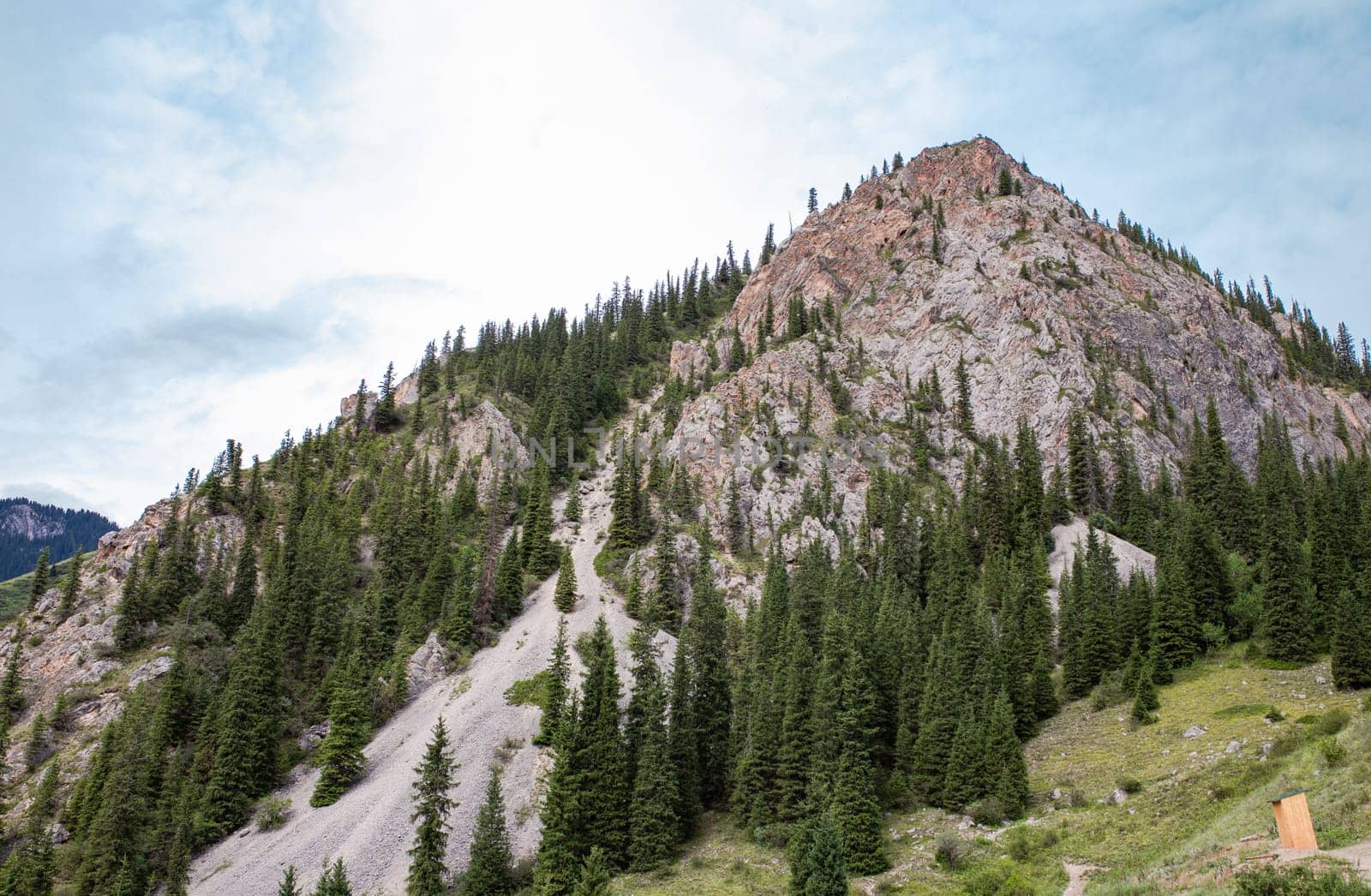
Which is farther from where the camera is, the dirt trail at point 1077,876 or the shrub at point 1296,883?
the dirt trail at point 1077,876

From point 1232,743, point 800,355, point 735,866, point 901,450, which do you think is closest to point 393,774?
point 735,866

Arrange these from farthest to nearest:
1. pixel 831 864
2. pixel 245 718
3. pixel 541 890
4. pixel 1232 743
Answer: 1. pixel 245 718
2. pixel 541 890
3. pixel 1232 743
4. pixel 831 864

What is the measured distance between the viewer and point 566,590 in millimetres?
119938

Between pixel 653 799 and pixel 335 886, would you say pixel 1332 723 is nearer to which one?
pixel 653 799

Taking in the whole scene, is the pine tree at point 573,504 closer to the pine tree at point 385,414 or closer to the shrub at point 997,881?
the pine tree at point 385,414

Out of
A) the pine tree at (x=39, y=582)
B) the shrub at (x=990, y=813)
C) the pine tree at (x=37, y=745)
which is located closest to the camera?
the shrub at (x=990, y=813)

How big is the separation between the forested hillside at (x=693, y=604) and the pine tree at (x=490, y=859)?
0.25 m

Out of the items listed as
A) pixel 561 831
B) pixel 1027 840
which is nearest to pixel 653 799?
pixel 561 831

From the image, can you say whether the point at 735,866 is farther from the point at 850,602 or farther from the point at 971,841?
the point at 850,602

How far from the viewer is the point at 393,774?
87312 millimetres

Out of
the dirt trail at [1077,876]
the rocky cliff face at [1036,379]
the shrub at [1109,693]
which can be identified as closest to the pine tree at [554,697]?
the dirt trail at [1077,876]

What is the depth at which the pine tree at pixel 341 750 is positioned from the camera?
8612 centimetres

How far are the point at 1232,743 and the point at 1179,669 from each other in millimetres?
26930

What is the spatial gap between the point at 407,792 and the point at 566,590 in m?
40.9
